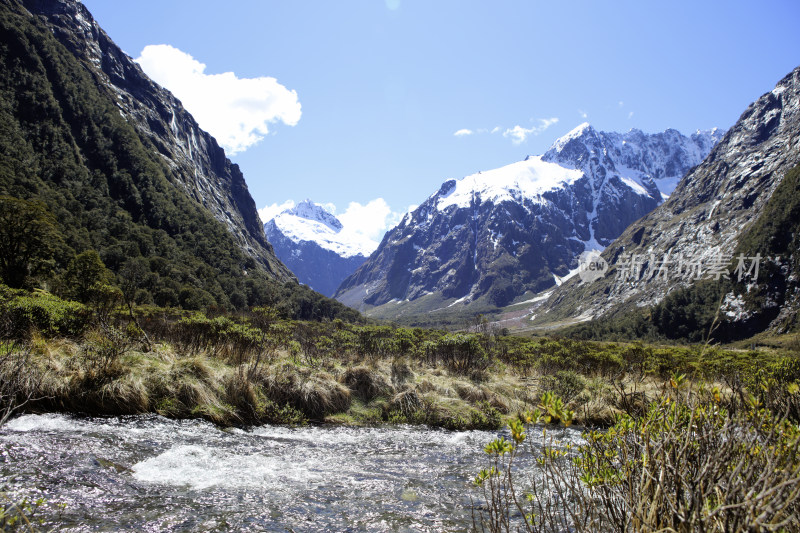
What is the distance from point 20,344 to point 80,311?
3.11m

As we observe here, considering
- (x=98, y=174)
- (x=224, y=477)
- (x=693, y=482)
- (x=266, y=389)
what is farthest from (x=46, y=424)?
(x=98, y=174)

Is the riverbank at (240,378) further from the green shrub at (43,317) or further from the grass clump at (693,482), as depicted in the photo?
the grass clump at (693,482)

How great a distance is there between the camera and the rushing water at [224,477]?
7.13 m

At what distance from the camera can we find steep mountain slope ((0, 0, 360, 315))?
8188 centimetres

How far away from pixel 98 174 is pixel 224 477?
432 feet

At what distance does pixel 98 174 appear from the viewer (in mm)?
110438

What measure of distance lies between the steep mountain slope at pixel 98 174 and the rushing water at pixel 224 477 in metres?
56.7

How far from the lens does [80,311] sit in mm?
15469

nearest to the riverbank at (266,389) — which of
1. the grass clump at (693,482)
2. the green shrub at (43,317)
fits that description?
the green shrub at (43,317)

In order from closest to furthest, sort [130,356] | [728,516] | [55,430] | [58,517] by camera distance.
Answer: [728,516] → [58,517] → [55,430] → [130,356]

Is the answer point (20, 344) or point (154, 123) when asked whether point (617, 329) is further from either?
point (154, 123)

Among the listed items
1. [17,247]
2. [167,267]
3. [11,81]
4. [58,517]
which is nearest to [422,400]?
[58,517]

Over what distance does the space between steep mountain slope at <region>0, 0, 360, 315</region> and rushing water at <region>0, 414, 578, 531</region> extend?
56680 mm

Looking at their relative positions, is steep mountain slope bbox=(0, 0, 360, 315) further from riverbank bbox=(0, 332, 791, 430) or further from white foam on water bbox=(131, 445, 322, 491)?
white foam on water bbox=(131, 445, 322, 491)
